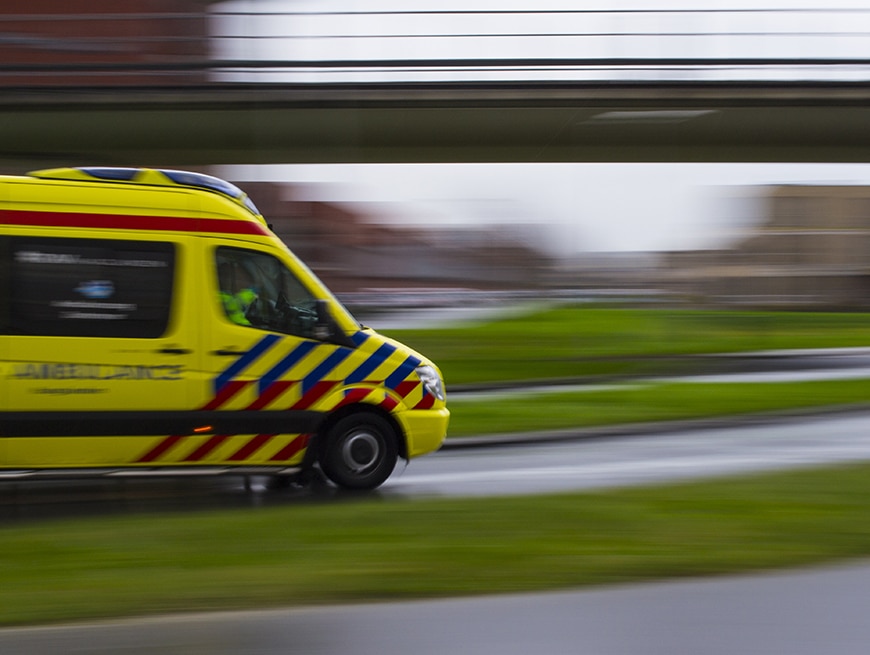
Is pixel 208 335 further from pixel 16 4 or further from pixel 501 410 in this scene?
pixel 16 4

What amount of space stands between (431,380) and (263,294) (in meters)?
1.37

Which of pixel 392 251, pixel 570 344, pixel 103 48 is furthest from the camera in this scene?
pixel 103 48

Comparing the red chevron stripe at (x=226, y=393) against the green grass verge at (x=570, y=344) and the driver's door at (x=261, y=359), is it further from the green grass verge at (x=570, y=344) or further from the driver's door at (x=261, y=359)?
the green grass verge at (x=570, y=344)

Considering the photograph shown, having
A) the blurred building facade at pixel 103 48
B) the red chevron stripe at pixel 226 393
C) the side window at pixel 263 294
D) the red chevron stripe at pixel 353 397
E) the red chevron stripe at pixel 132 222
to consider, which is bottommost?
the red chevron stripe at pixel 353 397

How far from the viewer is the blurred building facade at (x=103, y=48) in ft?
66.4

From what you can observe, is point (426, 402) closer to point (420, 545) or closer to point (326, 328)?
point (326, 328)

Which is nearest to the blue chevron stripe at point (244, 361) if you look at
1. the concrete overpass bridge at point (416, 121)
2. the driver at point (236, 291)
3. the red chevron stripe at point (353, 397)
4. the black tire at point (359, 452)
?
the driver at point (236, 291)

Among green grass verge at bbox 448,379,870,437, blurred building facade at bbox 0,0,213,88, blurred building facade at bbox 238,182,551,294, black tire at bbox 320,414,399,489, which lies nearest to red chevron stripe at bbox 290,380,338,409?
black tire at bbox 320,414,399,489

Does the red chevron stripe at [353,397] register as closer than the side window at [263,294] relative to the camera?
No

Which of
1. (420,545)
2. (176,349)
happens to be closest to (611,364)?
(176,349)

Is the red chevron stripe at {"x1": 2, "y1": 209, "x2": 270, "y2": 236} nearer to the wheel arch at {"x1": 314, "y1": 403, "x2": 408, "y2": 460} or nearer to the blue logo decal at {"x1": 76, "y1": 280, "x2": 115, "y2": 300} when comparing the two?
the blue logo decal at {"x1": 76, "y1": 280, "x2": 115, "y2": 300}

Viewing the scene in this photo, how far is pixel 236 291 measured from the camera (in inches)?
301

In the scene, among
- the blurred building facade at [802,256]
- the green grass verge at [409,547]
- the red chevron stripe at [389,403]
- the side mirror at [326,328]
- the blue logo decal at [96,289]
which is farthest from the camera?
the blurred building facade at [802,256]

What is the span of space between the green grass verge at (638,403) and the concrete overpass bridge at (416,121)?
687 centimetres
